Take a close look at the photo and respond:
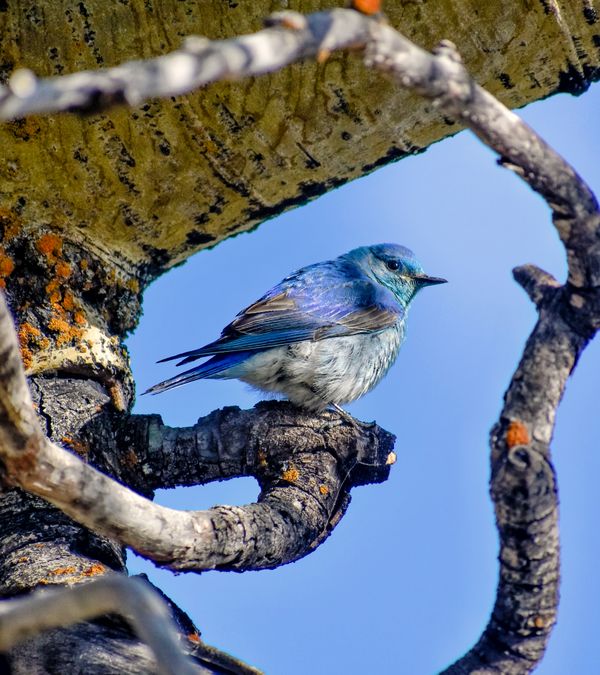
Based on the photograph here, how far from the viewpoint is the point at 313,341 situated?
19.2 ft

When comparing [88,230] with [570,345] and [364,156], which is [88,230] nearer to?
[364,156]

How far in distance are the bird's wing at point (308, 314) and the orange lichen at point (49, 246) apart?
112 cm

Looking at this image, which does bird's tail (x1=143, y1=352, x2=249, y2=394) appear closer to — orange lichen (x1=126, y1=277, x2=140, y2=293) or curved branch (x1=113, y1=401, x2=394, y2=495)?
orange lichen (x1=126, y1=277, x2=140, y2=293)

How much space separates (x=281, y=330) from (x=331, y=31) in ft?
12.9

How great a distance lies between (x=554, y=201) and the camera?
2.57 metres

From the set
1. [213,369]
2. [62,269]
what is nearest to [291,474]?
[62,269]

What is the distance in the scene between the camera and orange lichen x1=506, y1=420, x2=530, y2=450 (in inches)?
98.1

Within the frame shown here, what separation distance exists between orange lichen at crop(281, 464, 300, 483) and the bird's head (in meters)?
2.85

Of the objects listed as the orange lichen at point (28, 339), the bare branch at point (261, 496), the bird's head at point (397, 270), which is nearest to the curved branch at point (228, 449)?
the bare branch at point (261, 496)

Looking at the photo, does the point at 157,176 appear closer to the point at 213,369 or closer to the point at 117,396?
the point at 117,396

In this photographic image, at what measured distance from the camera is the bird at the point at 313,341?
5.57 meters

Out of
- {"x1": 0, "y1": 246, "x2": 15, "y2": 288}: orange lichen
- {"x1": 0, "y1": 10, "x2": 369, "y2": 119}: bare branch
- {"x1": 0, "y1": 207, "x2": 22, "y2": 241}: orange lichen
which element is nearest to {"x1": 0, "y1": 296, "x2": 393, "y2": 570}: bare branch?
{"x1": 0, "y1": 10, "x2": 369, "y2": 119}: bare branch

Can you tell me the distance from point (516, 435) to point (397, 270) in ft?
14.6

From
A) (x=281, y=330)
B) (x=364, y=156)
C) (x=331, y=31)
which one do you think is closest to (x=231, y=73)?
(x=331, y=31)
